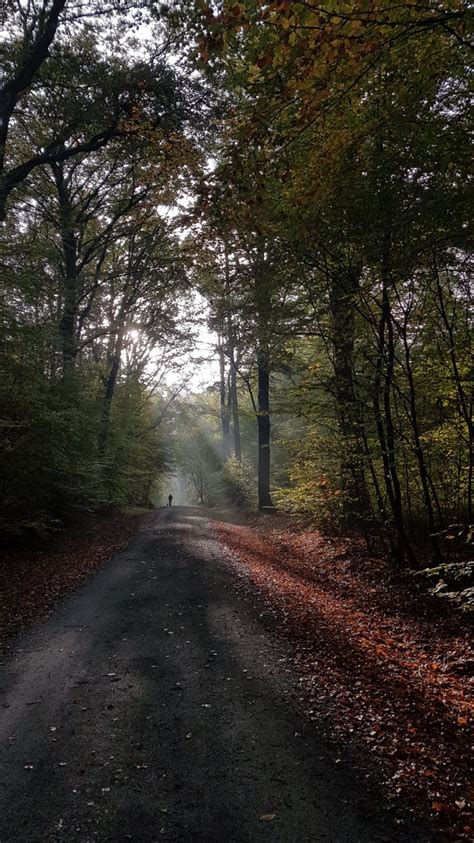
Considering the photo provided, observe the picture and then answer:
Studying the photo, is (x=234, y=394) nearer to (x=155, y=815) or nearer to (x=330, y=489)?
(x=330, y=489)

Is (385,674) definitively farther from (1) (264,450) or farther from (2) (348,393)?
(1) (264,450)

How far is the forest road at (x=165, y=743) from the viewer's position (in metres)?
2.92

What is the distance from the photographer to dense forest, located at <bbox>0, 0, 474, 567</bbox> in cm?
402

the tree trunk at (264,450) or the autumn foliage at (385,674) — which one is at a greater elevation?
the tree trunk at (264,450)

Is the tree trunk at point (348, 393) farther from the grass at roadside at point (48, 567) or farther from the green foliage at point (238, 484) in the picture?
the green foliage at point (238, 484)

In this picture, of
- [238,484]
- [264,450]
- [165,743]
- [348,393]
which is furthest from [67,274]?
[165,743]

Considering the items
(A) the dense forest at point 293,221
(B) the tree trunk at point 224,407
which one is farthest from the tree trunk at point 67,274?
(B) the tree trunk at point 224,407

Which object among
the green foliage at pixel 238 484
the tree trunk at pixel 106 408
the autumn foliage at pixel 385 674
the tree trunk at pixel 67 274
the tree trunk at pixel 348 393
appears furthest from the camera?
the green foliage at pixel 238 484

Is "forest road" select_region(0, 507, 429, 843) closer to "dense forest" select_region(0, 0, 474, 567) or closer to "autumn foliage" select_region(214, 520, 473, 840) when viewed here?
"autumn foliage" select_region(214, 520, 473, 840)

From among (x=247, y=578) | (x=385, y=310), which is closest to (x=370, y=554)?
(x=247, y=578)

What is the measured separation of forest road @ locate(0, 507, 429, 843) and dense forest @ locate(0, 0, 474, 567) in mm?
2946

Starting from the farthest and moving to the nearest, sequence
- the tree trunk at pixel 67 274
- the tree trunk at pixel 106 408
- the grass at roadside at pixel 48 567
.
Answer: the tree trunk at pixel 106 408, the tree trunk at pixel 67 274, the grass at roadside at pixel 48 567

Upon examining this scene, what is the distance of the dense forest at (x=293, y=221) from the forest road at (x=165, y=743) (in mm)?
2946

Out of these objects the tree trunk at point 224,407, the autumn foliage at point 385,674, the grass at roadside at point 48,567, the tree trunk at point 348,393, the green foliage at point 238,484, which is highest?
the tree trunk at point 224,407
